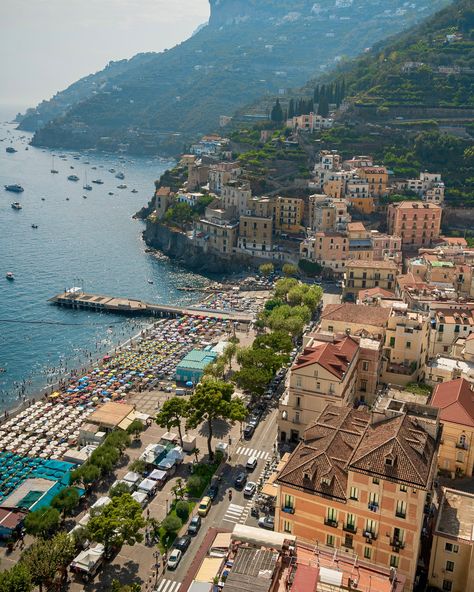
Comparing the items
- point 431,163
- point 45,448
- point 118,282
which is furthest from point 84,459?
point 431,163

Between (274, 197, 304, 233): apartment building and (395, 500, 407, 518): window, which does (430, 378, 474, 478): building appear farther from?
(274, 197, 304, 233): apartment building

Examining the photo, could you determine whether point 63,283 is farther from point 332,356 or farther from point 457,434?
point 457,434

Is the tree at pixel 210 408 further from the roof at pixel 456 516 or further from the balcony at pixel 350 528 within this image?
the roof at pixel 456 516

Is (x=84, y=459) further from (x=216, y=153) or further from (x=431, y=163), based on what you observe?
(x=216, y=153)

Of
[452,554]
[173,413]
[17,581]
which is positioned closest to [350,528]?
[452,554]

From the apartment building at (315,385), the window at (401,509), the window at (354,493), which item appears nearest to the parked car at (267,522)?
the apartment building at (315,385)

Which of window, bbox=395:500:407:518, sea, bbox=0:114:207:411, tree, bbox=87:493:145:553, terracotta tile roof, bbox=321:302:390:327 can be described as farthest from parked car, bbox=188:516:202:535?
sea, bbox=0:114:207:411
